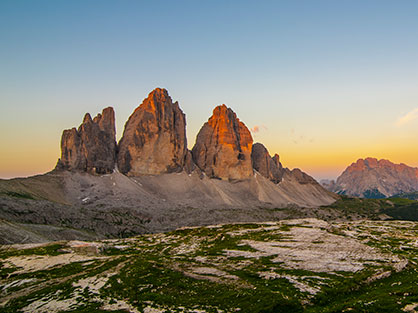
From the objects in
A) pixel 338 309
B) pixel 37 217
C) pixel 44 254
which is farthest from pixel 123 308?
pixel 37 217

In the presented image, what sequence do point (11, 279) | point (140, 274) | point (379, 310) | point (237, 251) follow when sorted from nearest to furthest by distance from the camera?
point (379, 310)
point (140, 274)
point (11, 279)
point (237, 251)

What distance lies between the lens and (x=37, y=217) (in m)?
182

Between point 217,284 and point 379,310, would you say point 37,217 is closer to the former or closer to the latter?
point 217,284

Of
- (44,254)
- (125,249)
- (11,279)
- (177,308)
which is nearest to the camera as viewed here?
(177,308)

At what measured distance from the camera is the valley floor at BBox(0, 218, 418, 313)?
3416 cm

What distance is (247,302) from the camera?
34.4 meters

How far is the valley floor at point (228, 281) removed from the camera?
3416 cm

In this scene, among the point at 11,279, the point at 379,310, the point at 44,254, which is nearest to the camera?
the point at 379,310

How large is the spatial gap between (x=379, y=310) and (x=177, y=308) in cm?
1963

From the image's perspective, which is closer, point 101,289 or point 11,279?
point 101,289

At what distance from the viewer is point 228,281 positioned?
4344 cm

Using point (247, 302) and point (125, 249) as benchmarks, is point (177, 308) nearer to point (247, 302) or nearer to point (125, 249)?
point (247, 302)

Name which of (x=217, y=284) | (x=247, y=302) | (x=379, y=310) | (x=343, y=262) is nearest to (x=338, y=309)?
(x=379, y=310)

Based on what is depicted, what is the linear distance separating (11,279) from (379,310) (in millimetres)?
54625
